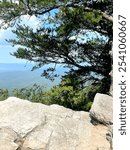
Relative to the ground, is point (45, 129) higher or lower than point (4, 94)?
lower

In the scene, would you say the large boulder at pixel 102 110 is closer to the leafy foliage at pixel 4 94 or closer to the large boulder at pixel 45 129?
the large boulder at pixel 45 129

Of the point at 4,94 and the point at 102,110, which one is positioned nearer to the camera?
the point at 102,110

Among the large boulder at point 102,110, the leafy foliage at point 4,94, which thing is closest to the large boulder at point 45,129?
the large boulder at point 102,110

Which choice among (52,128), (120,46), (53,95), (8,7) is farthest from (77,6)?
(120,46)

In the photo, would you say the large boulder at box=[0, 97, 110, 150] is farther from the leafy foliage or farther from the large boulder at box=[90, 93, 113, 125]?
the leafy foliage

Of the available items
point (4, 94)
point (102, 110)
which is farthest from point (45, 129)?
point (4, 94)

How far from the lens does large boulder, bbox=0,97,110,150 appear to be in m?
8.45

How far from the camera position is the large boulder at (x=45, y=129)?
8453 mm

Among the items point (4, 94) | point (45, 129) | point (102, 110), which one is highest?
point (4, 94)

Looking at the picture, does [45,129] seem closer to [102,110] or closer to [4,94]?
[102,110]

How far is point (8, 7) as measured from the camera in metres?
10.3

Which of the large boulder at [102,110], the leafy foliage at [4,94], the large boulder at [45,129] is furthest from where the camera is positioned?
the leafy foliage at [4,94]

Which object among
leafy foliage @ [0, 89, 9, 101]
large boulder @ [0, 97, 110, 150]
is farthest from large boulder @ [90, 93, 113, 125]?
leafy foliage @ [0, 89, 9, 101]

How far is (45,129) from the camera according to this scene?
28.5 feet
